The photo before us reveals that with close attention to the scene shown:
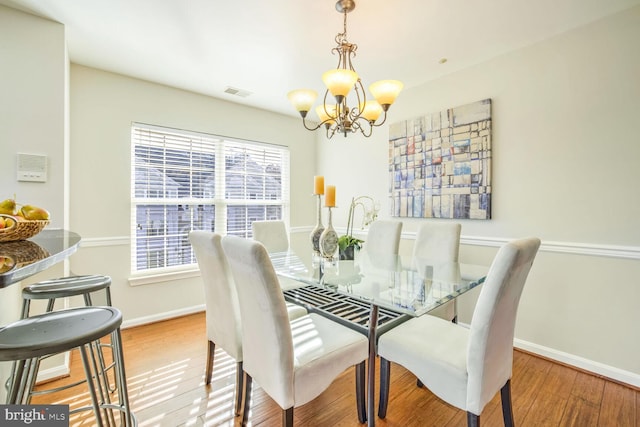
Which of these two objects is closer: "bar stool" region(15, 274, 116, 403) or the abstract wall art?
"bar stool" region(15, 274, 116, 403)

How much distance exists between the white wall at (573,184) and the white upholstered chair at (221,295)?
2274 mm

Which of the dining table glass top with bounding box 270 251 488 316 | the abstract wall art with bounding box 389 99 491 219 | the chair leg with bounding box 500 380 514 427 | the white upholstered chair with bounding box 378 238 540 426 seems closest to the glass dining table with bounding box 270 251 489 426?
the dining table glass top with bounding box 270 251 488 316

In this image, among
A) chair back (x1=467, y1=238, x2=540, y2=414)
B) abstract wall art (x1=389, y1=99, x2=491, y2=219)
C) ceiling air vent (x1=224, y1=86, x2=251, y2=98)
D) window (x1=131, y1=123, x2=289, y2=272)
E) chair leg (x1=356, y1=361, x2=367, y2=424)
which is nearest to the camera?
chair back (x1=467, y1=238, x2=540, y2=414)

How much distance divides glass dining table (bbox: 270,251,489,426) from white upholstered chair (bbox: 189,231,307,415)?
0.42m

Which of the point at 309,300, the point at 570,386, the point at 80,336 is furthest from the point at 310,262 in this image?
the point at 570,386

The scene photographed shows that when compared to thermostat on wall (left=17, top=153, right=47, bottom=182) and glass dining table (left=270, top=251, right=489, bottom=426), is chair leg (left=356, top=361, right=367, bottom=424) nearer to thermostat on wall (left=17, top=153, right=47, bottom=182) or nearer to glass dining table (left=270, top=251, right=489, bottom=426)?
glass dining table (left=270, top=251, right=489, bottom=426)

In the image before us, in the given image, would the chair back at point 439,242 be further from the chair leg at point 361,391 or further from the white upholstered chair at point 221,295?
the white upholstered chair at point 221,295

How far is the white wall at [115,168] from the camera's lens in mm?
2766

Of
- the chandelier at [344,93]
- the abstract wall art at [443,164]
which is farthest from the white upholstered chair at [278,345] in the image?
the abstract wall art at [443,164]

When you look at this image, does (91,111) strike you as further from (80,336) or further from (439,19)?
(439,19)

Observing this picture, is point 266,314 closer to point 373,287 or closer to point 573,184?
point 373,287

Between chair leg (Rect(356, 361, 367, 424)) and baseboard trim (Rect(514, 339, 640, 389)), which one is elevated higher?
chair leg (Rect(356, 361, 367, 424))

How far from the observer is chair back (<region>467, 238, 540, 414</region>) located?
3.87ft

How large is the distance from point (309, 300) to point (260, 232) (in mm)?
946
